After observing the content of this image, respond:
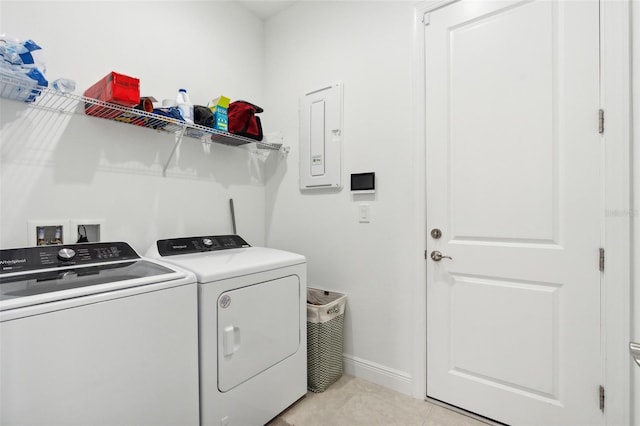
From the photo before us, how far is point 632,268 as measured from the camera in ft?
4.32

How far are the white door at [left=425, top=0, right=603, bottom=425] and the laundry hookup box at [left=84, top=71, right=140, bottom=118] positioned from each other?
1584 millimetres

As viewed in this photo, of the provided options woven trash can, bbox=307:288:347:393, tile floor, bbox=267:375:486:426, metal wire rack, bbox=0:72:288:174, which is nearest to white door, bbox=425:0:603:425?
tile floor, bbox=267:375:486:426

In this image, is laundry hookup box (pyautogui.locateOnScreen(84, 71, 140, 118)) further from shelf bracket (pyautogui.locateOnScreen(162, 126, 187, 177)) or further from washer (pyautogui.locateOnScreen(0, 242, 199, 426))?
washer (pyautogui.locateOnScreen(0, 242, 199, 426))

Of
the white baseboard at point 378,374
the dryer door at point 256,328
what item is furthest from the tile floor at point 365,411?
the dryer door at point 256,328

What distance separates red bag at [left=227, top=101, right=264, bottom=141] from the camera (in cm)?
208

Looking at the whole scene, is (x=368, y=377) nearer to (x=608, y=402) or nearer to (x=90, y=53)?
(x=608, y=402)

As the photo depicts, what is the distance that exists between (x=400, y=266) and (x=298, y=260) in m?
0.65

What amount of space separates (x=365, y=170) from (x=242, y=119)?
90 centimetres

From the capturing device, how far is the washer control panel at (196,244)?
1.79 meters

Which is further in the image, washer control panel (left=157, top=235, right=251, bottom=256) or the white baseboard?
the white baseboard

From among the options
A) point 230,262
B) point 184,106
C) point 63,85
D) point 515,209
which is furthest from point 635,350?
point 63,85

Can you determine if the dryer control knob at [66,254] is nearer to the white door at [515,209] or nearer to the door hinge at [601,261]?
the white door at [515,209]

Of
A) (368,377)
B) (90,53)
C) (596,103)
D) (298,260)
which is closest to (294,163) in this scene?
(298,260)

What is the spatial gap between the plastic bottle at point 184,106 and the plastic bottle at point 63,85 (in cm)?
51
